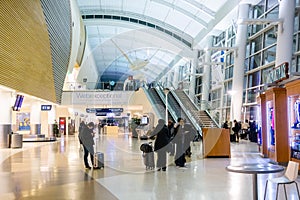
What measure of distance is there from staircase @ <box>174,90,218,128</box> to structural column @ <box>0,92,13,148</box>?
31.6 feet

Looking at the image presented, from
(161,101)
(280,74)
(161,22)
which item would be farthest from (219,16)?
(280,74)

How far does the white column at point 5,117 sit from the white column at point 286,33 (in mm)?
11772

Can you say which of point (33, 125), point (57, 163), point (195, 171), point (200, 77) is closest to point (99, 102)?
point (33, 125)

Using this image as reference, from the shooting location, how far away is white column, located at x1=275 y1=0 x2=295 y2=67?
14.0 metres

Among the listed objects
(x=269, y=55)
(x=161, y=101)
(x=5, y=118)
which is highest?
(x=269, y=55)

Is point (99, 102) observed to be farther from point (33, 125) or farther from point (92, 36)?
point (92, 36)

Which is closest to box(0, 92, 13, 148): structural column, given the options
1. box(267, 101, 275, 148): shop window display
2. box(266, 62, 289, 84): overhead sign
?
box(267, 101, 275, 148): shop window display

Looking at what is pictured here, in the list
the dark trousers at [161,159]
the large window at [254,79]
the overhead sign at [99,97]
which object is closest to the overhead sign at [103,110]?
the overhead sign at [99,97]

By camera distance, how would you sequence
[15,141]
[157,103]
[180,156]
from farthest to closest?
[157,103], [15,141], [180,156]

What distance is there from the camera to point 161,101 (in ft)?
71.9

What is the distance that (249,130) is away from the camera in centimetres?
1888

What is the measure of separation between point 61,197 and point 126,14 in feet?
95.2

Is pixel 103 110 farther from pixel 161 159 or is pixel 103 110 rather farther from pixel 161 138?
pixel 161 138

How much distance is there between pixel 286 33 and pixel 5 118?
41.2 feet
